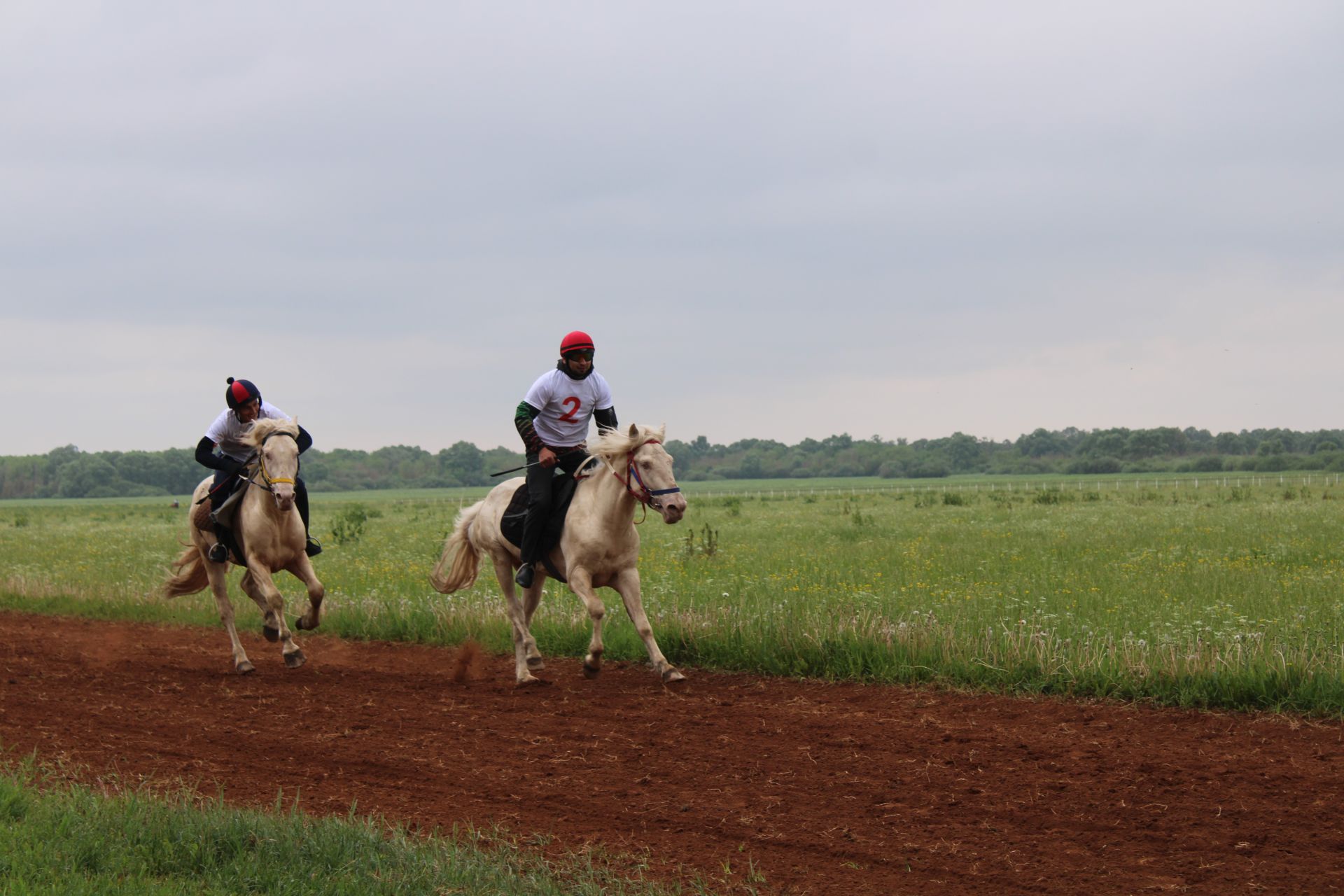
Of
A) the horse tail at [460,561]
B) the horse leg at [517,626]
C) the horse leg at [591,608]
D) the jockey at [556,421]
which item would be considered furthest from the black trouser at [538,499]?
the horse tail at [460,561]

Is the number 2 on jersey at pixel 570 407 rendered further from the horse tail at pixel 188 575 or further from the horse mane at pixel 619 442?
the horse tail at pixel 188 575

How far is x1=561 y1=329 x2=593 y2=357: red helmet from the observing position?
33.9 ft

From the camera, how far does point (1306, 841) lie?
5254 mm

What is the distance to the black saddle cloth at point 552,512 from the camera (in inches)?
416

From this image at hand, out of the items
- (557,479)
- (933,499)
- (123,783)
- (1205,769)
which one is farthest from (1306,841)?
(933,499)

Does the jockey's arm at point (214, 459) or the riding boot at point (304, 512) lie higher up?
the jockey's arm at point (214, 459)

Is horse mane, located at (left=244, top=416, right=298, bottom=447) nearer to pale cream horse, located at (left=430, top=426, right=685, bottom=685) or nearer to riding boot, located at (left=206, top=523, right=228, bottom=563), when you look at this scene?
riding boot, located at (left=206, top=523, right=228, bottom=563)

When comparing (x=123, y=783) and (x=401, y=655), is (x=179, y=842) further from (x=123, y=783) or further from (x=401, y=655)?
(x=401, y=655)

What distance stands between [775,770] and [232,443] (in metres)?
7.38

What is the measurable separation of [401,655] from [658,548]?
10.4m

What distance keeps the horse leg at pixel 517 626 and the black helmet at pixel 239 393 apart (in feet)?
9.45

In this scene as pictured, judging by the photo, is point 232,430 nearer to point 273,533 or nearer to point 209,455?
point 209,455

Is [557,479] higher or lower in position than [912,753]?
higher

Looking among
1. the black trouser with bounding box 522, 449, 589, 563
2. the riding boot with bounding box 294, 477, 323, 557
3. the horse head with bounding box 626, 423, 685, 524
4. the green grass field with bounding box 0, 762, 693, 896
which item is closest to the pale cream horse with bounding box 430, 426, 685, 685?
the horse head with bounding box 626, 423, 685, 524
